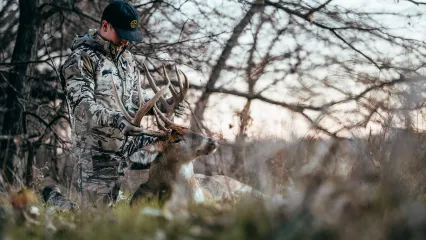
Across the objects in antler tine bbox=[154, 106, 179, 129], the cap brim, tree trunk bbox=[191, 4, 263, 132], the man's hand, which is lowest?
the man's hand

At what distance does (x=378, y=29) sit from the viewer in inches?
Answer: 392

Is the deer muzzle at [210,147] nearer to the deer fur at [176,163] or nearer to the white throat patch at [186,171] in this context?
the deer fur at [176,163]

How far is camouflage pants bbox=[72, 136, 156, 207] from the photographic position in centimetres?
612

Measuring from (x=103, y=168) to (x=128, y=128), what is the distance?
35.9 inches

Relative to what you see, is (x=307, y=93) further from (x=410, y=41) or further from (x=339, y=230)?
(x=339, y=230)

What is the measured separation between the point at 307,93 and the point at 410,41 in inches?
107

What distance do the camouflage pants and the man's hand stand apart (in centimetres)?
62

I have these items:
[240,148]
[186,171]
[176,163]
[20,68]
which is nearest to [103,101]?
[176,163]

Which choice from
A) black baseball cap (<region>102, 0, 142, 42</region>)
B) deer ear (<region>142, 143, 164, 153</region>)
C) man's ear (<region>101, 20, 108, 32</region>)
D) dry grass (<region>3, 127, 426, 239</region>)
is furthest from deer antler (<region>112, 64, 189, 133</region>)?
dry grass (<region>3, 127, 426, 239</region>)

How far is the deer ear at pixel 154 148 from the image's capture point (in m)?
5.94

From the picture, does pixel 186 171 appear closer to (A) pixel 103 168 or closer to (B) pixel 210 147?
(B) pixel 210 147

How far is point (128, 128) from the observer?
5395 mm

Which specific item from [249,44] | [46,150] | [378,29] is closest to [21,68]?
[46,150]

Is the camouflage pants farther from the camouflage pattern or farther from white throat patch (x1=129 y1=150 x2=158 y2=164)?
white throat patch (x1=129 y1=150 x2=158 y2=164)
